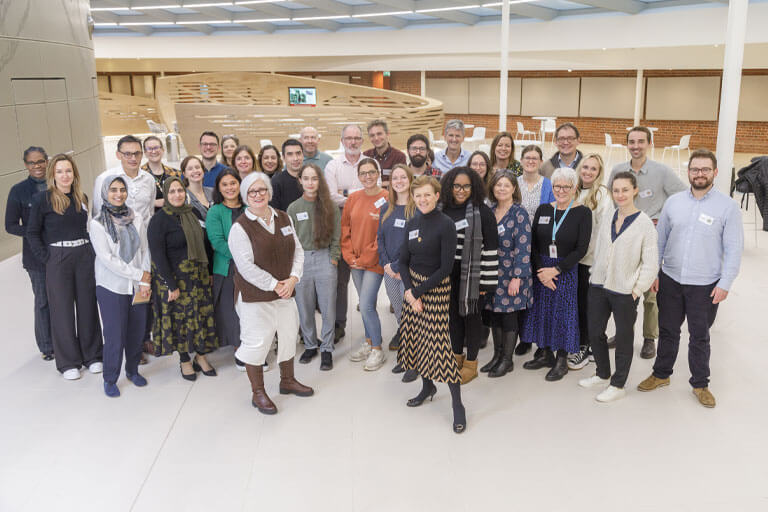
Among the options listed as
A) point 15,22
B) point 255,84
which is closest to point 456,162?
point 15,22

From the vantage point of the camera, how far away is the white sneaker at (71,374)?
420 centimetres

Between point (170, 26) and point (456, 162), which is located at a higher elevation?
point (170, 26)

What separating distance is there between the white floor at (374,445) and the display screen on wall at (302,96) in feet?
58.1

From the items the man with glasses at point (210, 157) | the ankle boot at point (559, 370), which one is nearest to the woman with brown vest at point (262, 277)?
the man with glasses at point (210, 157)

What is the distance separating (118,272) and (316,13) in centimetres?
1810

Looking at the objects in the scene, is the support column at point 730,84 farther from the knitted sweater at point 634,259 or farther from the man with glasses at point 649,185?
the knitted sweater at point 634,259

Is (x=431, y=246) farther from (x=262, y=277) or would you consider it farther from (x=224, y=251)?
(x=224, y=251)

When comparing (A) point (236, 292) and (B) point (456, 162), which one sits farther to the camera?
(B) point (456, 162)

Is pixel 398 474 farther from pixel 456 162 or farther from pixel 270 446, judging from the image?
pixel 456 162

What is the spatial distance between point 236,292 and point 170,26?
2311 centimetres

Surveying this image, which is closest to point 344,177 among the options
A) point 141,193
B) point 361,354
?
point 361,354

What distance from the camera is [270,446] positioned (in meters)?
3.36

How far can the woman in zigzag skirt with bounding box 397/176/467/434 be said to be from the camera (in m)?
3.45

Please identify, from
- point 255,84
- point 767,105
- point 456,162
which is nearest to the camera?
point 456,162
